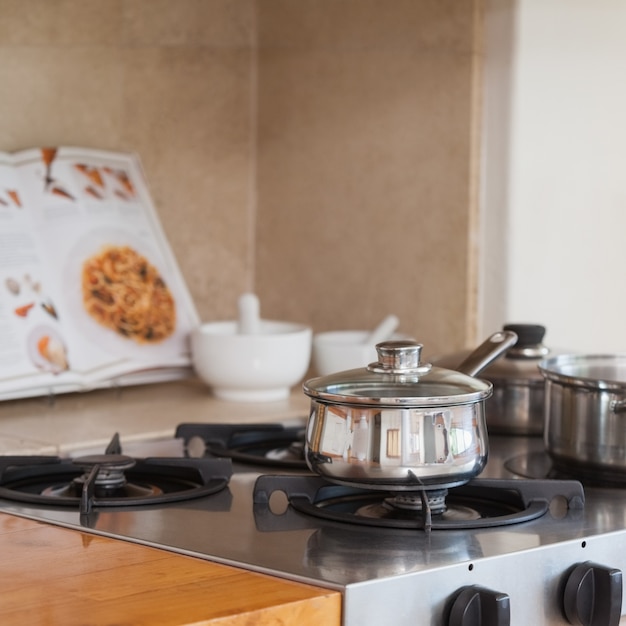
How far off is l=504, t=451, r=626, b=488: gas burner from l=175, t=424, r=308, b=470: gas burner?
0.86ft

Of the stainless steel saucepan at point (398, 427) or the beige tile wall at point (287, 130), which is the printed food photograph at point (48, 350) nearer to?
the beige tile wall at point (287, 130)

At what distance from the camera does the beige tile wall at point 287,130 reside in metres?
1.79

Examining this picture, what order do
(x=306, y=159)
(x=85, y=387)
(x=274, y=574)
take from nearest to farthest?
(x=274, y=574) → (x=85, y=387) → (x=306, y=159)

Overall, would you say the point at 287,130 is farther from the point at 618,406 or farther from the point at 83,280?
the point at 618,406

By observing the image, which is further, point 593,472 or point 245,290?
point 245,290

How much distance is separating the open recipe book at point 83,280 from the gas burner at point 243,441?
11.9 inches

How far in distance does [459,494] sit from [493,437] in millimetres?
369

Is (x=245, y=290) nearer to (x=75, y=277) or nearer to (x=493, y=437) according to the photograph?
(x=75, y=277)

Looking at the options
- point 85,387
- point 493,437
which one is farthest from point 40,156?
point 493,437

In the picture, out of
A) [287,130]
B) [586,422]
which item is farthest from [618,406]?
[287,130]

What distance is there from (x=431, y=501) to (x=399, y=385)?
0.42 feet

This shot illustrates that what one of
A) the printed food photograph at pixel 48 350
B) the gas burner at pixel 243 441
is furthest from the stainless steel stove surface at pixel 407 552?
the printed food photograph at pixel 48 350

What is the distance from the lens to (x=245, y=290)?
2.13m

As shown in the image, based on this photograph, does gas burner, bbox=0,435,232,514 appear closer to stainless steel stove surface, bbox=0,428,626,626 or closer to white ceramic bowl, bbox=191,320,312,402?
stainless steel stove surface, bbox=0,428,626,626
